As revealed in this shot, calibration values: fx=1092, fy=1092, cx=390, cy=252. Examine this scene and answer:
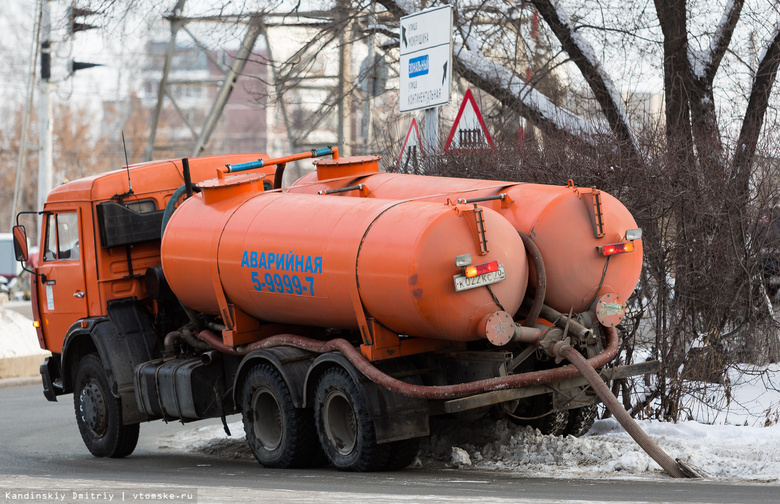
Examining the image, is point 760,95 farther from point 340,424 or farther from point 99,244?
point 99,244

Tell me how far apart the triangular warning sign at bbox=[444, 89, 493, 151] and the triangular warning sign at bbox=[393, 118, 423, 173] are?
41 cm

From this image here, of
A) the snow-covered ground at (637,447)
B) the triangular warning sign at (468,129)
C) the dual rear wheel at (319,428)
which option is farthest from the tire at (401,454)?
the triangular warning sign at (468,129)

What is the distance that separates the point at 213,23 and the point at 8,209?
5645 cm

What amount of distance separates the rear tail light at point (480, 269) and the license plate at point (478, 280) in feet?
0.12

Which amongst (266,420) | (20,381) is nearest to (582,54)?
(266,420)

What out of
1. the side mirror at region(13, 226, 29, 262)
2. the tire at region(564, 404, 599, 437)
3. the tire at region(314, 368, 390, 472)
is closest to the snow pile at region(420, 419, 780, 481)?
the tire at region(564, 404, 599, 437)

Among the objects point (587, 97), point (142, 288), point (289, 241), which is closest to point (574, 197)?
point (289, 241)

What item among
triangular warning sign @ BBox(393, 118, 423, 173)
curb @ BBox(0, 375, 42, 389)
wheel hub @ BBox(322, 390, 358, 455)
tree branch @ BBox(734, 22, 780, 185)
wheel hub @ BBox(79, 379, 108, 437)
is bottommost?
curb @ BBox(0, 375, 42, 389)

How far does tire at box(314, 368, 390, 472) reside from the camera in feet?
26.1

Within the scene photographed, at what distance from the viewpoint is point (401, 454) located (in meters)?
8.34

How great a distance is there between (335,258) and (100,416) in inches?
154

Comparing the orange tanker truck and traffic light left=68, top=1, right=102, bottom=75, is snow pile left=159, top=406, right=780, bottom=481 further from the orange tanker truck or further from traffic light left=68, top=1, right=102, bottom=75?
traffic light left=68, top=1, right=102, bottom=75

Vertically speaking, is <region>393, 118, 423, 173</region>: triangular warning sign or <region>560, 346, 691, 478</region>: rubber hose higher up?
<region>393, 118, 423, 173</region>: triangular warning sign

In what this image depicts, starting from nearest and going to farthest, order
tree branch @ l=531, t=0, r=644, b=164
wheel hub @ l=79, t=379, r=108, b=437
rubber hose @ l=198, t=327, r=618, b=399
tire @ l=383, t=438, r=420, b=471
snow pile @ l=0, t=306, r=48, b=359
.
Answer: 1. rubber hose @ l=198, t=327, r=618, b=399
2. tire @ l=383, t=438, r=420, b=471
3. wheel hub @ l=79, t=379, r=108, b=437
4. tree branch @ l=531, t=0, r=644, b=164
5. snow pile @ l=0, t=306, r=48, b=359
